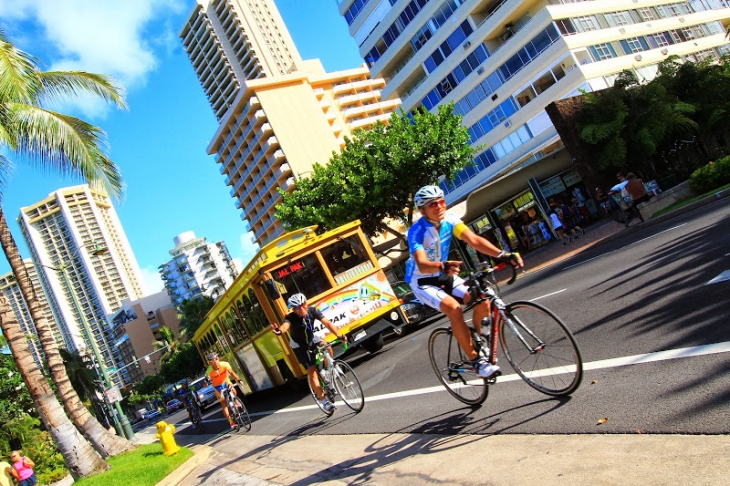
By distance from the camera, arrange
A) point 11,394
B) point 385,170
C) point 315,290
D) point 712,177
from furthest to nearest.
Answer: point 385,170, point 11,394, point 712,177, point 315,290

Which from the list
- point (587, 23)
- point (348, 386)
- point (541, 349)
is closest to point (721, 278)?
point (541, 349)

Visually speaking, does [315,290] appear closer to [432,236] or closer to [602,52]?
[432,236]

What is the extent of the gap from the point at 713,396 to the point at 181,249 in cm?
15237

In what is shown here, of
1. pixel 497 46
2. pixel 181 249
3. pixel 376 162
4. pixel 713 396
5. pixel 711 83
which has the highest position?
pixel 181 249

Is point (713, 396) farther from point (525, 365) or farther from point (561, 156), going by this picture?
point (561, 156)

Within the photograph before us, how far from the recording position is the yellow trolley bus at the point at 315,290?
42.3 ft

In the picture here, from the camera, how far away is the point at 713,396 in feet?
12.2

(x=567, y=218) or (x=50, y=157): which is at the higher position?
(x=50, y=157)

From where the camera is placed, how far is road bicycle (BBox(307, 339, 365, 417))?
8023 millimetres

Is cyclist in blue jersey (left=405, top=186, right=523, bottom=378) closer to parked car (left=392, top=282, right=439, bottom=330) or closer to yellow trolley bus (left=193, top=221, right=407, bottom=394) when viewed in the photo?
yellow trolley bus (left=193, top=221, right=407, bottom=394)

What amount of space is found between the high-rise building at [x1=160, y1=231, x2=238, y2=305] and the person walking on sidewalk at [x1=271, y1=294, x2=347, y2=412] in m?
139

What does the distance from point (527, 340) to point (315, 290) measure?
8821 millimetres

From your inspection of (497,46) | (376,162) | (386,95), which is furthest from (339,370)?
(386,95)

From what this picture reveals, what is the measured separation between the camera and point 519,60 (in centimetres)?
3684
